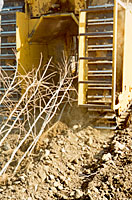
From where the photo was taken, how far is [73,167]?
557 cm

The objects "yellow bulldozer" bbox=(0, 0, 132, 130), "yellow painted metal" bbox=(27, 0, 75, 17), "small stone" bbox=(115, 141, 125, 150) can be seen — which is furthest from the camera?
"yellow painted metal" bbox=(27, 0, 75, 17)

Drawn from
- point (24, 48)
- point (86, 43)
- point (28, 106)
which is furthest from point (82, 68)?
point (24, 48)

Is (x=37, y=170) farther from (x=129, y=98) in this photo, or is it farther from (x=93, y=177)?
(x=129, y=98)

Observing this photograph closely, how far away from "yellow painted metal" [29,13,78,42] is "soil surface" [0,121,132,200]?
6.53 feet

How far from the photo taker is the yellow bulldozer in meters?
6.21

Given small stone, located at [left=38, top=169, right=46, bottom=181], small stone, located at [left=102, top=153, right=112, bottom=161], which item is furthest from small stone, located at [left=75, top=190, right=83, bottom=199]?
small stone, located at [left=102, top=153, right=112, bottom=161]

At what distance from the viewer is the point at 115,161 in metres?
5.44

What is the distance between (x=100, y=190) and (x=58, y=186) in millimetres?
631

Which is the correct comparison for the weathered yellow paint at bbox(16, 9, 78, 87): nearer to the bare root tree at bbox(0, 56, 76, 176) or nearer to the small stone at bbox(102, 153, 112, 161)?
the bare root tree at bbox(0, 56, 76, 176)

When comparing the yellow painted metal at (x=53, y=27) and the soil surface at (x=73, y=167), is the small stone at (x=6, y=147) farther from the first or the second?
the yellow painted metal at (x=53, y=27)

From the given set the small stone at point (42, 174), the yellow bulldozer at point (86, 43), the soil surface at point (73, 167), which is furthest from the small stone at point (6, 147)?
the yellow bulldozer at point (86, 43)

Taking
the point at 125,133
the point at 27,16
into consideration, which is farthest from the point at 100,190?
the point at 27,16

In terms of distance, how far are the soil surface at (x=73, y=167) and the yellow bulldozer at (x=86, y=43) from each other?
502mm

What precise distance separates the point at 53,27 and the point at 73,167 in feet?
11.1
